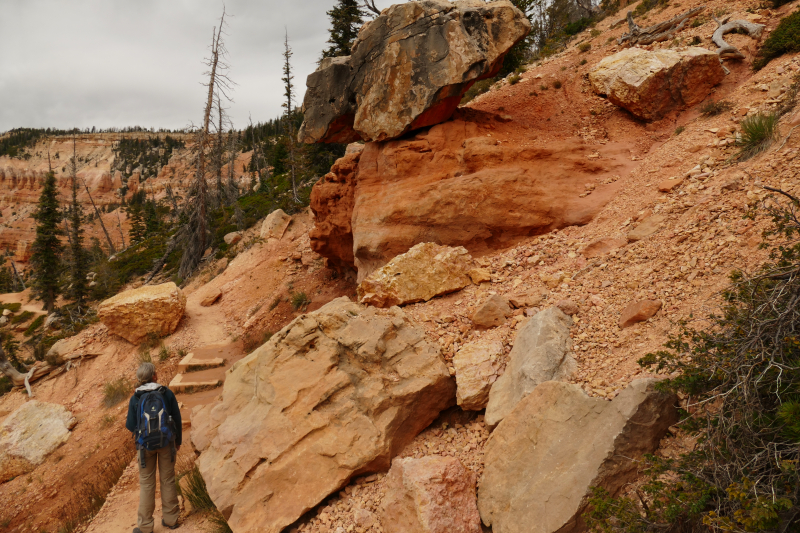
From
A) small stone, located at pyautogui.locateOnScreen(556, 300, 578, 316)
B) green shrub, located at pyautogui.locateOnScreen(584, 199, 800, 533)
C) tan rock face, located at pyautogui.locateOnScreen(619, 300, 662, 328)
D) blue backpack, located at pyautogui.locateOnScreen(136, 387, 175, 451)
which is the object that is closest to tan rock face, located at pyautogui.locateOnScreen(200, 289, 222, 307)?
blue backpack, located at pyautogui.locateOnScreen(136, 387, 175, 451)

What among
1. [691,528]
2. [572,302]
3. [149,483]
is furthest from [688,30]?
[149,483]

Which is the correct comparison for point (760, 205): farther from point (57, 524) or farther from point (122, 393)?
point (122, 393)

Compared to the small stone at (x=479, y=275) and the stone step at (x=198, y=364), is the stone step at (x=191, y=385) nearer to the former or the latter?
the stone step at (x=198, y=364)

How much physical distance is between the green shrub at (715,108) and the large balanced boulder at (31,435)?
16019mm

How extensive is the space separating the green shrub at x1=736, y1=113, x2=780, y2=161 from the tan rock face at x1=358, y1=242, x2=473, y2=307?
4.44 m

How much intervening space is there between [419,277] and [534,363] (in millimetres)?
3109

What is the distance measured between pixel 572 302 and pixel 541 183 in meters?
3.69

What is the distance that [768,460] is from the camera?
2.51 m

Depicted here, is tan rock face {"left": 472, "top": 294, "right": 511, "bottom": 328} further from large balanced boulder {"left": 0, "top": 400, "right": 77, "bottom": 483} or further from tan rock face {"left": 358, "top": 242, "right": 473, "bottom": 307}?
large balanced boulder {"left": 0, "top": 400, "right": 77, "bottom": 483}

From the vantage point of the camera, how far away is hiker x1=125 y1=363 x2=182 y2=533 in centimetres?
514

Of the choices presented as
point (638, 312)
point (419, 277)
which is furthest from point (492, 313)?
point (638, 312)

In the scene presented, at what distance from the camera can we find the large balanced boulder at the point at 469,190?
8.07m

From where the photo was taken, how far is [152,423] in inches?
202

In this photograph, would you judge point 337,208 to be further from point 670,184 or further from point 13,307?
point 13,307
